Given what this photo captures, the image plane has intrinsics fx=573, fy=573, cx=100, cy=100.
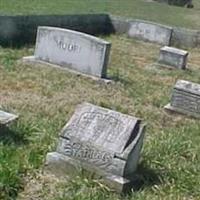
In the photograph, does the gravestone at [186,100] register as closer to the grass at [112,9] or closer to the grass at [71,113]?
the grass at [71,113]

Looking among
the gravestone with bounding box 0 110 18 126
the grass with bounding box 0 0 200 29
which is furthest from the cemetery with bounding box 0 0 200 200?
the grass with bounding box 0 0 200 29

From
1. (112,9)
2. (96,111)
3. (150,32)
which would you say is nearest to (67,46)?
Answer: (96,111)

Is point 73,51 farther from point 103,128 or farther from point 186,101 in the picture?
point 103,128

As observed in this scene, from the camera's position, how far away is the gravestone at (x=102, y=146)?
5.21 metres

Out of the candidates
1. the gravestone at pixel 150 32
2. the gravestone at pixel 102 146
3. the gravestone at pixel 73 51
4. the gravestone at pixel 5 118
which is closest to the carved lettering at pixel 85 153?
the gravestone at pixel 102 146

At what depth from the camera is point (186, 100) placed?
8.90m

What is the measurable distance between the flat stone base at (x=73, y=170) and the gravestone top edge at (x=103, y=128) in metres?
0.22

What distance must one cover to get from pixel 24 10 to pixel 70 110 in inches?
445

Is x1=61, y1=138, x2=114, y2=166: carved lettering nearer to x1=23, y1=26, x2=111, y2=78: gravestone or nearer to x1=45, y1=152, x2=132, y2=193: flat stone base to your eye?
x1=45, y1=152, x2=132, y2=193: flat stone base

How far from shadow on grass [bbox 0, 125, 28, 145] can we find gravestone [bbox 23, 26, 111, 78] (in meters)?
4.33

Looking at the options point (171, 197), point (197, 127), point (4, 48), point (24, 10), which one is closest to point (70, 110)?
point (197, 127)

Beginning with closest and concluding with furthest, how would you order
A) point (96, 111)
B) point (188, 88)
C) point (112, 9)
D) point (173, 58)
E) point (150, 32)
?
point (96, 111) → point (188, 88) → point (173, 58) → point (150, 32) → point (112, 9)

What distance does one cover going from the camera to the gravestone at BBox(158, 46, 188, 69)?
13055 millimetres

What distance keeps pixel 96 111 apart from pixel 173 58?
25.9 ft
